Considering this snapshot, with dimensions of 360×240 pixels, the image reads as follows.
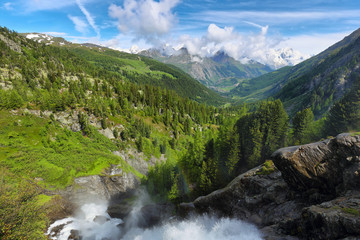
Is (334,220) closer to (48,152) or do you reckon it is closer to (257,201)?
(257,201)

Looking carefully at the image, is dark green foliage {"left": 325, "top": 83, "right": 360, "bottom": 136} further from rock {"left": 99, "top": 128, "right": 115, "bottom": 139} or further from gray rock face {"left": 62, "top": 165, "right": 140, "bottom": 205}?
rock {"left": 99, "top": 128, "right": 115, "bottom": 139}

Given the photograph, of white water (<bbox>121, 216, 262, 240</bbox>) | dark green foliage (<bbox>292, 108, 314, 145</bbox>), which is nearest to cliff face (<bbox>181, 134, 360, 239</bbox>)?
white water (<bbox>121, 216, 262, 240</bbox>)

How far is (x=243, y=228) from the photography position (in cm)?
2436

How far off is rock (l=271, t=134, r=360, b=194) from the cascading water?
9705 mm

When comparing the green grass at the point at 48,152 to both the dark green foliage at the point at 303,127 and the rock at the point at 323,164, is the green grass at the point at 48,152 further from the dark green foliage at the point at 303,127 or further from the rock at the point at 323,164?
the dark green foliage at the point at 303,127

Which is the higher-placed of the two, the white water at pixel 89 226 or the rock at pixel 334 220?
the rock at pixel 334 220

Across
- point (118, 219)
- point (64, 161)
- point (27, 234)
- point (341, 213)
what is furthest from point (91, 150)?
point (341, 213)

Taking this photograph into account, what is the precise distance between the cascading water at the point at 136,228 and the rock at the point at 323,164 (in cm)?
970

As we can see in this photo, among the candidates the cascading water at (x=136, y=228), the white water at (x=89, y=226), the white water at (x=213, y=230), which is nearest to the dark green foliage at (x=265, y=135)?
the white water at (x=213, y=230)

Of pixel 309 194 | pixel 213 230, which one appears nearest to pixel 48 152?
pixel 213 230

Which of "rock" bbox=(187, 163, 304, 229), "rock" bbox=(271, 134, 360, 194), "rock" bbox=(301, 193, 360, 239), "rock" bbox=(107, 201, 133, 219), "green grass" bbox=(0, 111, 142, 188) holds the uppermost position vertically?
"green grass" bbox=(0, 111, 142, 188)

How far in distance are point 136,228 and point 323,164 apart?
50.2 metres

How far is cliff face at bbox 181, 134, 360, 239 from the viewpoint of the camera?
14.4m

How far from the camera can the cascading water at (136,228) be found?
24969 millimetres
